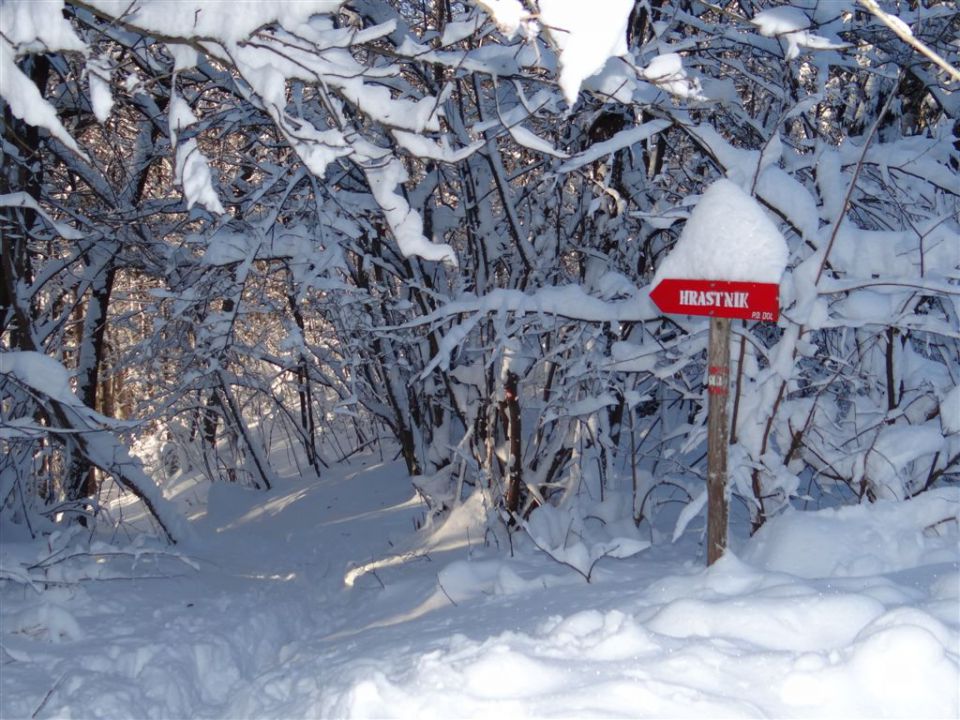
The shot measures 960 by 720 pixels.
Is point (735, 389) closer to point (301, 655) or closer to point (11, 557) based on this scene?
point (301, 655)

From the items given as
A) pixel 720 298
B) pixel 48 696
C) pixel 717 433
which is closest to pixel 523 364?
pixel 717 433

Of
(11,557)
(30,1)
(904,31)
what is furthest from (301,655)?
(904,31)

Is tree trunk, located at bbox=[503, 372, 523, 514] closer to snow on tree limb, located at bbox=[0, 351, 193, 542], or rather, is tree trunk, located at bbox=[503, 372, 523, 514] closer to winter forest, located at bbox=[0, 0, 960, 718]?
winter forest, located at bbox=[0, 0, 960, 718]

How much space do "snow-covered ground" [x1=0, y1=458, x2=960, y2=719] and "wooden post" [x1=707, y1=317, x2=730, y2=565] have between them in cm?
19

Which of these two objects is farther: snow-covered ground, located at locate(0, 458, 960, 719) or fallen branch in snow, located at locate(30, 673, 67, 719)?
fallen branch in snow, located at locate(30, 673, 67, 719)

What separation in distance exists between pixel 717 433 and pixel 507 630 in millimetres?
1099

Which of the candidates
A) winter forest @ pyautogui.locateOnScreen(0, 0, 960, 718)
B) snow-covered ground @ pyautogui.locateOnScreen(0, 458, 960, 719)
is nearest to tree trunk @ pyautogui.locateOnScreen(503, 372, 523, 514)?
winter forest @ pyautogui.locateOnScreen(0, 0, 960, 718)

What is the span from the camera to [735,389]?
4082 mm

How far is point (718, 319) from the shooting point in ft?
11.6

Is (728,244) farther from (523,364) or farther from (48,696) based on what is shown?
(48,696)

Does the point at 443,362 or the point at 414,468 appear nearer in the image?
the point at 443,362

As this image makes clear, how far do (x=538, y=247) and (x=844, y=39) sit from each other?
85.5 inches

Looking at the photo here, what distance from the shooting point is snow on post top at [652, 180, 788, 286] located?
335cm

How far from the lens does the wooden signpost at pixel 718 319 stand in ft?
11.0
